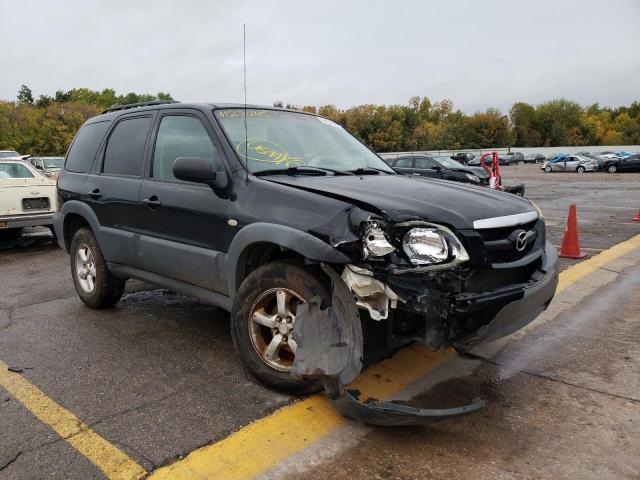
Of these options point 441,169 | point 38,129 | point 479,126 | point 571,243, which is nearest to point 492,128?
point 479,126

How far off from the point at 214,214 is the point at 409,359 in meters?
1.72

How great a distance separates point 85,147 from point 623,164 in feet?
130

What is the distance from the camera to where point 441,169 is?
708 inches

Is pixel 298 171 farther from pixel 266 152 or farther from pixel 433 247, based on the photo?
pixel 433 247

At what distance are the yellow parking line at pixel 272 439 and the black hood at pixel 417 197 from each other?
47.5 inches

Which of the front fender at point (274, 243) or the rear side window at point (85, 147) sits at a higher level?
the rear side window at point (85, 147)

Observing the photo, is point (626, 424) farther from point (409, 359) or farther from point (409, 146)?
point (409, 146)

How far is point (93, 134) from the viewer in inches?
201

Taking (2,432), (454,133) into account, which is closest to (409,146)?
(454,133)

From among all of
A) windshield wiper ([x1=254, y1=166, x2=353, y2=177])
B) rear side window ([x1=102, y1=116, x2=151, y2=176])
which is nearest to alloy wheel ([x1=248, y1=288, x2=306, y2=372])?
windshield wiper ([x1=254, y1=166, x2=353, y2=177])

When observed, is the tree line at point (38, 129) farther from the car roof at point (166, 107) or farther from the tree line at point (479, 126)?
the car roof at point (166, 107)

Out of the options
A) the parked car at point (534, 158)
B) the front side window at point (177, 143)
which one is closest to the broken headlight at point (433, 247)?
the front side window at point (177, 143)

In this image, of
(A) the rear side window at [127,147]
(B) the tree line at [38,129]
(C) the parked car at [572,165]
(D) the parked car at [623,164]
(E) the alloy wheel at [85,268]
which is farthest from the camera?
(B) the tree line at [38,129]

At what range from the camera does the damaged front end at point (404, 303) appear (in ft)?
8.72
